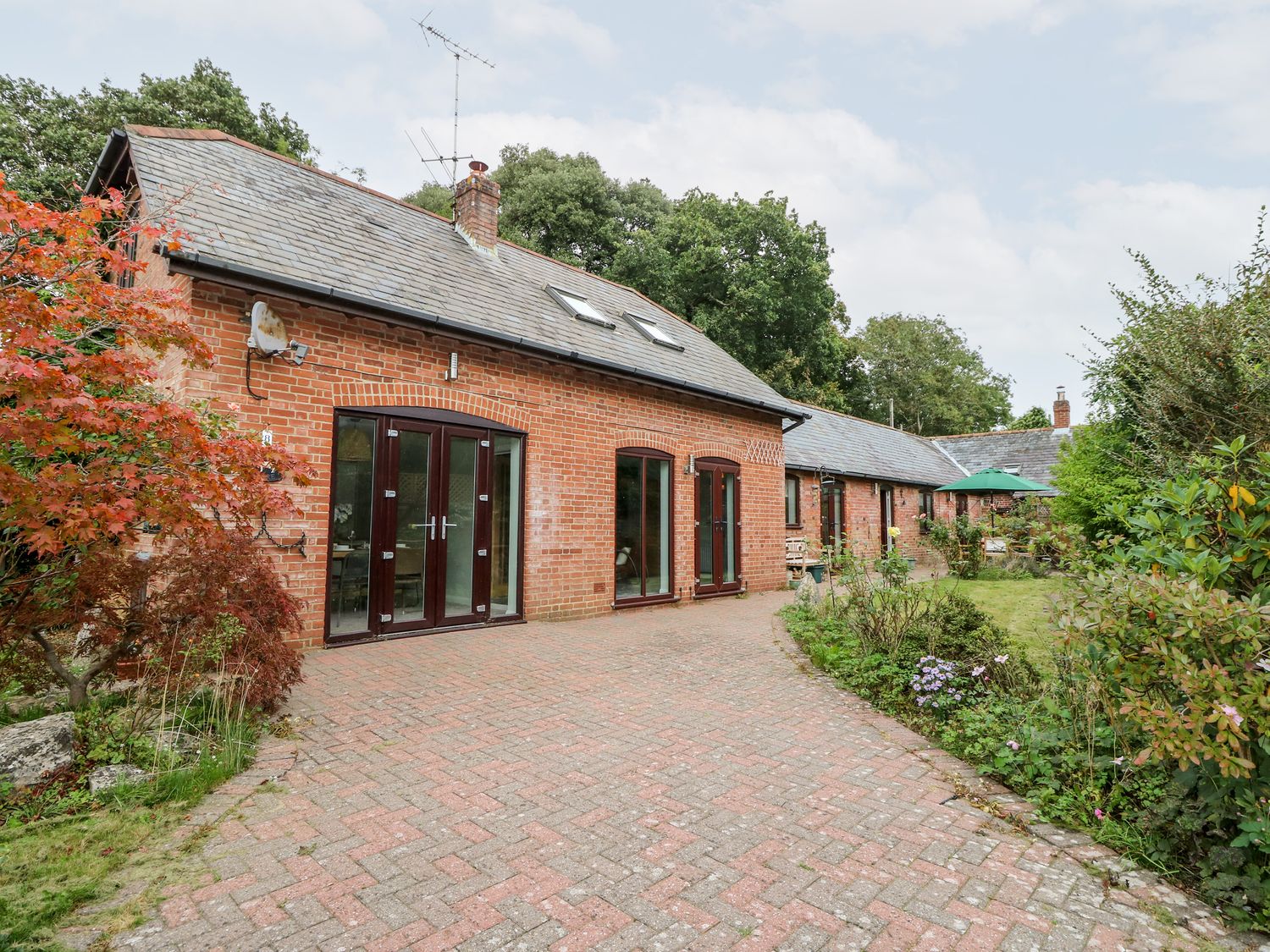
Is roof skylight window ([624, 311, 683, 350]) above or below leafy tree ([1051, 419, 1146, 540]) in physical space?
above

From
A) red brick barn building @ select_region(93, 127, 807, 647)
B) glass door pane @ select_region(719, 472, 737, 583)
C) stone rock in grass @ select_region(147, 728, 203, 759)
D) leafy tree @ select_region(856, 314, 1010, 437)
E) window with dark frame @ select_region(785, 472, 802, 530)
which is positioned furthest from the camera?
leafy tree @ select_region(856, 314, 1010, 437)

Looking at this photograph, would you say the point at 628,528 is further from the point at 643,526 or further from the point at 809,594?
the point at 809,594

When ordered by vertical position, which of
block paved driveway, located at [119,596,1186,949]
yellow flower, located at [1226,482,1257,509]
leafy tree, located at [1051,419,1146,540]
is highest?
leafy tree, located at [1051,419,1146,540]

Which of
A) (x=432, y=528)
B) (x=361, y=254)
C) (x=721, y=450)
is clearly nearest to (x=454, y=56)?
(x=361, y=254)

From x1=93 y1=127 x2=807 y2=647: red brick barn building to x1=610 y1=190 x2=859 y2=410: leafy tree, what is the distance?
50.7 ft

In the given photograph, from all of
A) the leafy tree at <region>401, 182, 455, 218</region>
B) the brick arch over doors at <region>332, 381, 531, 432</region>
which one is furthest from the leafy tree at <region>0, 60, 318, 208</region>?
the brick arch over doors at <region>332, 381, 531, 432</region>

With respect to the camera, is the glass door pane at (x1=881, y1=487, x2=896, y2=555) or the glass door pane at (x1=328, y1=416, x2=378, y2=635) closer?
the glass door pane at (x1=328, y1=416, x2=378, y2=635)

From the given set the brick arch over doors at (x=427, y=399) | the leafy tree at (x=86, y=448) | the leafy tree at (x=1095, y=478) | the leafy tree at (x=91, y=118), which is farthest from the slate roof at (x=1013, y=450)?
the leafy tree at (x=91, y=118)

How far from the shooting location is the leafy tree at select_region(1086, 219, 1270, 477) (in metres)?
5.30

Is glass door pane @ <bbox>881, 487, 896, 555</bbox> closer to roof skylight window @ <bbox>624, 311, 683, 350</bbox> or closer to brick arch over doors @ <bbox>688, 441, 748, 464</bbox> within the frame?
brick arch over doors @ <bbox>688, 441, 748, 464</bbox>

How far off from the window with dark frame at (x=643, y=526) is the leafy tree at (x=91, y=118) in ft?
57.4

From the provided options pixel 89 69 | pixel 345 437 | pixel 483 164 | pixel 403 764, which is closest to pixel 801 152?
pixel 483 164

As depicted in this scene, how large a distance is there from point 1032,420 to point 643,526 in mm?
44017

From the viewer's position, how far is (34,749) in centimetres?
300
